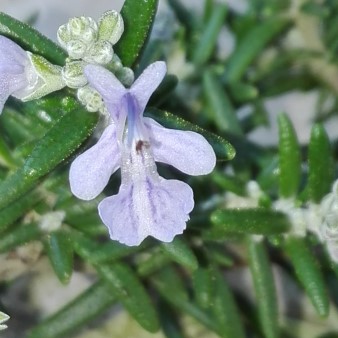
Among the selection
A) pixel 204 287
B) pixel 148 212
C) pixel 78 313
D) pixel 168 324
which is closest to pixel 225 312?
pixel 204 287

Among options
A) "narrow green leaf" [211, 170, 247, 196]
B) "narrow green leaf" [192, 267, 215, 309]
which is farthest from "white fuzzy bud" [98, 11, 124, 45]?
"narrow green leaf" [192, 267, 215, 309]

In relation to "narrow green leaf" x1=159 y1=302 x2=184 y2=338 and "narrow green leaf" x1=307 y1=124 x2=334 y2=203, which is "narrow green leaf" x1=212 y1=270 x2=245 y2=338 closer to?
"narrow green leaf" x1=159 y1=302 x2=184 y2=338

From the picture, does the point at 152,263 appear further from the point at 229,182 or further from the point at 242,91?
the point at 242,91

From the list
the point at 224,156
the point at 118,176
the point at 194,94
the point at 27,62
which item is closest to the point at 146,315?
the point at 118,176

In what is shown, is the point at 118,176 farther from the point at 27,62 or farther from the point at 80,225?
the point at 27,62

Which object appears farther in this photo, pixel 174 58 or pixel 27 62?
pixel 174 58
